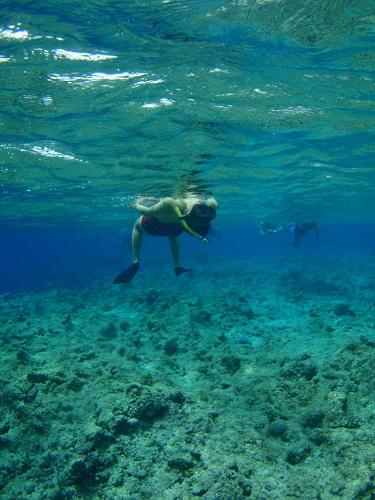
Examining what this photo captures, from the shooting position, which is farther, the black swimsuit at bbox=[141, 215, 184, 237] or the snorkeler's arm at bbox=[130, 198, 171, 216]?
the black swimsuit at bbox=[141, 215, 184, 237]

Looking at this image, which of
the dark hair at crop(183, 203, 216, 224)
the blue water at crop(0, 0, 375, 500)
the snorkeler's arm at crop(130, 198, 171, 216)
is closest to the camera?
the blue water at crop(0, 0, 375, 500)

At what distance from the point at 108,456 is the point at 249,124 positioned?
11563 millimetres

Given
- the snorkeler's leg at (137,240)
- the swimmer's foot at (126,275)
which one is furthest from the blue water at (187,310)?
the snorkeler's leg at (137,240)

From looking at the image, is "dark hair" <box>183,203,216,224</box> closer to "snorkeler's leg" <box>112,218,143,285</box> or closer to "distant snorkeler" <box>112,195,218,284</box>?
"distant snorkeler" <box>112,195,218,284</box>

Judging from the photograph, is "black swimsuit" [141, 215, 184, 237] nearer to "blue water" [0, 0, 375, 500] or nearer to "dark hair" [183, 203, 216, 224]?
"dark hair" [183, 203, 216, 224]

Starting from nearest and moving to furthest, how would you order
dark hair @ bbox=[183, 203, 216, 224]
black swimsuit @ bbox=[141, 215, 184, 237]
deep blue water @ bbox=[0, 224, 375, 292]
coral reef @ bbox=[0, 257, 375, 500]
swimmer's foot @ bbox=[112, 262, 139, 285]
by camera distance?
1. coral reef @ bbox=[0, 257, 375, 500]
2. dark hair @ bbox=[183, 203, 216, 224]
3. swimmer's foot @ bbox=[112, 262, 139, 285]
4. black swimsuit @ bbox=[141, 215, 184, 237]
5. deep blue water @ bbox=[0, 224, 375, 292]

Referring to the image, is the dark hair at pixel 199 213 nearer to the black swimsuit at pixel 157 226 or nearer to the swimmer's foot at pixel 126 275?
the black swimsuit at pixel 157 226

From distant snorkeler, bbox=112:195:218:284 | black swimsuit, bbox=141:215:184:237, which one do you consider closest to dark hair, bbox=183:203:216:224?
distant snorkeler, bbox=112:195:218:284

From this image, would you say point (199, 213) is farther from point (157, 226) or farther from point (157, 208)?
point (157, 226)

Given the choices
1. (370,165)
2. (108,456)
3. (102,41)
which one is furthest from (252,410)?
(370,165)

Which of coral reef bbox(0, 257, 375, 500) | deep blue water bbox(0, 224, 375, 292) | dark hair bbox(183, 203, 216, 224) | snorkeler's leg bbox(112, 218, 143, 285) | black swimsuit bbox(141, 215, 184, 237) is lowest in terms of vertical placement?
deep blue water bbox(0, 224, 375, 292)

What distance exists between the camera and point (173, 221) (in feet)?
31.7

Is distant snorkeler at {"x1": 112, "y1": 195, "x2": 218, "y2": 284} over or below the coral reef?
over

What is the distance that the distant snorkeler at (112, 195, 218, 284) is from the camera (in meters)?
6.88
